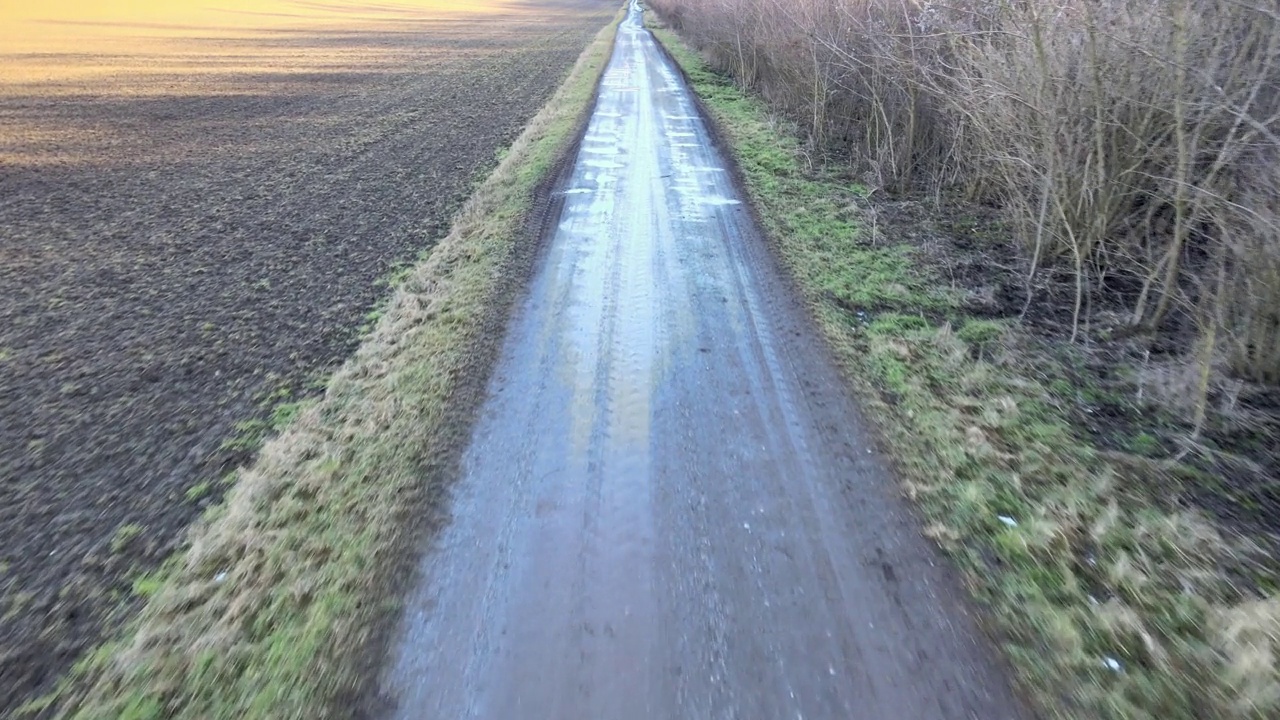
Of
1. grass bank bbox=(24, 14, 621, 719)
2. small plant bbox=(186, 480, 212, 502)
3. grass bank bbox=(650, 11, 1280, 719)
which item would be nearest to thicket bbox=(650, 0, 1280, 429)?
grass bank bbox=(650, 11, 1280, 719)

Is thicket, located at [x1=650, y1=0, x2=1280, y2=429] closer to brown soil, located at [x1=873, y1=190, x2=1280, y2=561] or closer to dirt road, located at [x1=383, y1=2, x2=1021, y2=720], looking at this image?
brown soil, located at [x1=873, y1=190, x2=1280, y2=561]

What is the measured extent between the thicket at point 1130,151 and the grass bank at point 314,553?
15.6ft

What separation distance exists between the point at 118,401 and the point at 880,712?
215 inches

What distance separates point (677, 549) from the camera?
3982 millimetres

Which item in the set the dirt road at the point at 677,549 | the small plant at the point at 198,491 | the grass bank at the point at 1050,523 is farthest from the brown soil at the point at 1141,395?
the small plant at the point at 198,491

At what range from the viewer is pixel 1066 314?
6711mm

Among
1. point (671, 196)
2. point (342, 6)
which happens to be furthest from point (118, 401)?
point (342, 6)

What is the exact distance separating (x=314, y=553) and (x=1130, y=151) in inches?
267

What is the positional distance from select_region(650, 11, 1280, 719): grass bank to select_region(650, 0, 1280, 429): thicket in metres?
0.88

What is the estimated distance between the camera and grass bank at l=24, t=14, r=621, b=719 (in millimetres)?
3201

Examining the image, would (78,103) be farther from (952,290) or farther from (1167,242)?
(1167,242)

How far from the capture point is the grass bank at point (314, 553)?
10.5ft

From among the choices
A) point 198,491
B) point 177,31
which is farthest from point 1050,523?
point 177,31

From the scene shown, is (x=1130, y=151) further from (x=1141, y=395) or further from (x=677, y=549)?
(x=677, y=549)
